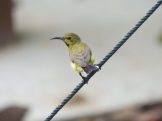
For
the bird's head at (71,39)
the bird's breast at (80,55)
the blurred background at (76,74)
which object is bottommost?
the blurred background at (76,74)

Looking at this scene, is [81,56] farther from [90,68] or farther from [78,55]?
[90,68]

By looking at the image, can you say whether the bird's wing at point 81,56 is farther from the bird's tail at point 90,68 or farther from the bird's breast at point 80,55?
the bird's tail at point 90,68

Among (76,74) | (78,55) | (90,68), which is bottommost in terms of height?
(76,74)

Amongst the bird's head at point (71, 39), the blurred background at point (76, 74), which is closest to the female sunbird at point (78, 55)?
the bird's head at point (71, 39)

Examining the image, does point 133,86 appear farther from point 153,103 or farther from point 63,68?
point 63,68

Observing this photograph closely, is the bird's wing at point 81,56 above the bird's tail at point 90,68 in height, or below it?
below

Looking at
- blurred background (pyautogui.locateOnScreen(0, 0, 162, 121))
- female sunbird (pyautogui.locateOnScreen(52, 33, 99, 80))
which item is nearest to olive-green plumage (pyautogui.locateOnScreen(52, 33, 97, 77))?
female sunbird (pyautogui.locateOnScreen(52, 33, 99, 80))

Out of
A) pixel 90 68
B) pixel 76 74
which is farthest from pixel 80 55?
pixel 76 74

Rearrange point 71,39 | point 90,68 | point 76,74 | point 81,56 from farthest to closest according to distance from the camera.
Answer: point 76,74, point 71,39, point 81,56, point 90,68
